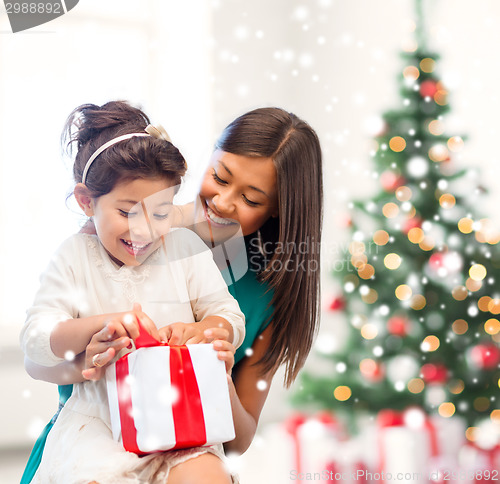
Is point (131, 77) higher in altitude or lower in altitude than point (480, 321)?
higher

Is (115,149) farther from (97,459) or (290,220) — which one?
(97,459)

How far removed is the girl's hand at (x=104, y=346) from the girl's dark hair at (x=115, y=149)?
9.8 inches

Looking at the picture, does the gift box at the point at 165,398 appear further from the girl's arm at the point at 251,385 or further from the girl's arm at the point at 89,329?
the girl's arm at the point at 251,385

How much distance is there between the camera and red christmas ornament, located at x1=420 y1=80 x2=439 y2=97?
80.4 inches

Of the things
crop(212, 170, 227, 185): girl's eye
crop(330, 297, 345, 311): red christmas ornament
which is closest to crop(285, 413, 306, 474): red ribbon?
crop(330, 297, 345, 311): red christmas ornament

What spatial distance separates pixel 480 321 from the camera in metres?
2.01

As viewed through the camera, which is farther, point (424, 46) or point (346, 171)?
point (346, 171)

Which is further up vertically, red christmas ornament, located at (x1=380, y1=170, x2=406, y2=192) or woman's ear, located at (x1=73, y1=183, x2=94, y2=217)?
woman's ear, located at (x1=73, y1=183, x2=94, y2=217)

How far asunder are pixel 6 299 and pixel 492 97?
213 cm

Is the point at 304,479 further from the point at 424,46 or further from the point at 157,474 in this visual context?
the point at 424,46

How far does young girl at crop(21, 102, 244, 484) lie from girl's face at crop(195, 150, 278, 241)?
A: 0.33 ft

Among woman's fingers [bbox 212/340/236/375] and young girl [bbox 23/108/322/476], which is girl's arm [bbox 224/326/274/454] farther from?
woman's fingers [bbox 212/340/236/375]

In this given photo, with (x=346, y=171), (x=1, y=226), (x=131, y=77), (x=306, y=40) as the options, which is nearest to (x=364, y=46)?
(x=306, y=40)

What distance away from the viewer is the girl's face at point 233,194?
3.60ft
